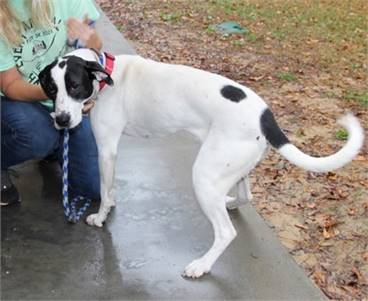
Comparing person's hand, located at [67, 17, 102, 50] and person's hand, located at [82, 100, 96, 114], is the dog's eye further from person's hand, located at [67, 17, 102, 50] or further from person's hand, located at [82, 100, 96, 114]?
person's hand, located at [67, 17, 102, 50]

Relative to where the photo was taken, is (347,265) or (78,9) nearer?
(347,265)

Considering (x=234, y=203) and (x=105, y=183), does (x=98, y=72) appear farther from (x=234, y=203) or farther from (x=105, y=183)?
(x=234, y=203)

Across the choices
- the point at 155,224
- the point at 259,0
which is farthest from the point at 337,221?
the point at 259,0

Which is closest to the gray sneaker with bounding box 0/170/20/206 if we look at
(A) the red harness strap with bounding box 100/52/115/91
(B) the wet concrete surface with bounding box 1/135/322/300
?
(B) the wet concrete surface with bounding box 1/135/322/300

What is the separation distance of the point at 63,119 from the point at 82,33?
78 centimetres

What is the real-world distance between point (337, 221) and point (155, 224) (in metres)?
1.16

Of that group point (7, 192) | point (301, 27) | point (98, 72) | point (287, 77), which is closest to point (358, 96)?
point (287, 77)

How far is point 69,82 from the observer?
3.11 meters

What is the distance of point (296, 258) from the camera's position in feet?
11.5

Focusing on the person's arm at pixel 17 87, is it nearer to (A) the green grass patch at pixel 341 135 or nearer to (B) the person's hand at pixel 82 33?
(B) the person's hand at pixel 82 33

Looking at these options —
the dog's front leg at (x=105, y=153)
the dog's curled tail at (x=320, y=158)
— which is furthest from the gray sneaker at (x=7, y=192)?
the dog's curled tail at (x=320, y=158)

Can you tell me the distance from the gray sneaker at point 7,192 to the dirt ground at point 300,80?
1530mm

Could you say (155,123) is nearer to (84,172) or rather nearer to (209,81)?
(209,81)

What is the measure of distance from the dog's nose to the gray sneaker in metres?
0.79
